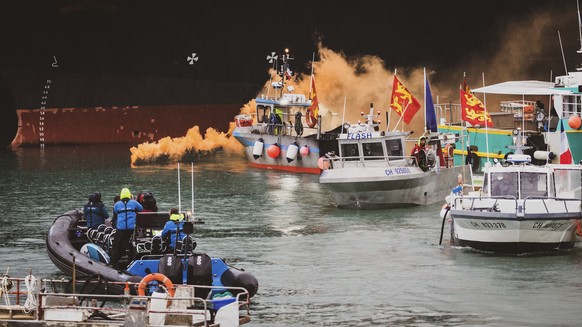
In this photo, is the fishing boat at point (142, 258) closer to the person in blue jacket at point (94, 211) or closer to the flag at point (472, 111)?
the person in blue jacket at point (94, 211)

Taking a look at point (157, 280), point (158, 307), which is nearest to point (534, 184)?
point (157, 280)

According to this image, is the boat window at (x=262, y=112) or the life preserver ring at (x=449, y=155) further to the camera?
the boat window at (x=262, y=112)

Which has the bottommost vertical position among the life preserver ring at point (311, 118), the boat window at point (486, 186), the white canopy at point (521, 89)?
the boat window at point (486, 186)

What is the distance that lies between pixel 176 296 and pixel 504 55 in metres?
45.4

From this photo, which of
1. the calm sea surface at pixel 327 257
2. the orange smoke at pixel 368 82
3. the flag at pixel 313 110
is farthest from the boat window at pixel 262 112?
the calm sea surface at pixel 327 257

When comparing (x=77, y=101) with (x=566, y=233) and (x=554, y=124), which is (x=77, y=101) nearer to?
(x=554, y=124)

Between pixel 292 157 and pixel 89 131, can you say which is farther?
pixel 89 131

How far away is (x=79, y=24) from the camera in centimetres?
5981

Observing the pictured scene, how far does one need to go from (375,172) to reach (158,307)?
18.2m

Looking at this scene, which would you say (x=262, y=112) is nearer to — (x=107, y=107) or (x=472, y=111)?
(x=107, y=107)

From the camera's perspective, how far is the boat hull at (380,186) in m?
36.2

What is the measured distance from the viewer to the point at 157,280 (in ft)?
68.7

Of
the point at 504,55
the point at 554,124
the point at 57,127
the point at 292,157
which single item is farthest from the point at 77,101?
the point at 554,124

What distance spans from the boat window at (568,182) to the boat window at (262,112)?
22.9 m
